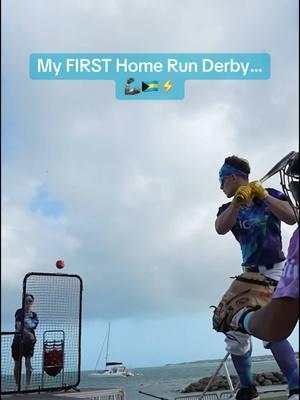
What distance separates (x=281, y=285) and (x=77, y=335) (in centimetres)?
446

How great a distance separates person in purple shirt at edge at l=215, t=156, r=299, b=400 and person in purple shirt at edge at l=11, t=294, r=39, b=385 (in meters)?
2.77

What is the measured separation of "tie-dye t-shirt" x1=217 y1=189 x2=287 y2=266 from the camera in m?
3.40

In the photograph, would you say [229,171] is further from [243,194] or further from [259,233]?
[243,194]

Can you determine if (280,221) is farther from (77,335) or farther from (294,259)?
(77,335)

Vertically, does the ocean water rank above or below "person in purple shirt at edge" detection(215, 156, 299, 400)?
below

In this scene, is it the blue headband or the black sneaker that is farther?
the blue headband

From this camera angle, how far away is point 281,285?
6.31 feet

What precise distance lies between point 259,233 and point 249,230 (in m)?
0.07

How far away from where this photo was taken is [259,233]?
3465 mm

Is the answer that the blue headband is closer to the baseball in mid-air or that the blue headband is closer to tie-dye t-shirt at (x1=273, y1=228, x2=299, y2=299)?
tie-dye t-shirt at (x1=273, y1=228, x2=299, y2=299)

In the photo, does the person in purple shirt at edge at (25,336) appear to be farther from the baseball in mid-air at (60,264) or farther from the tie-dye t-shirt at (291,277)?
the tie-dye t-shirt at (291,277)

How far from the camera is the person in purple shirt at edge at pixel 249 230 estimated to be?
3.29m

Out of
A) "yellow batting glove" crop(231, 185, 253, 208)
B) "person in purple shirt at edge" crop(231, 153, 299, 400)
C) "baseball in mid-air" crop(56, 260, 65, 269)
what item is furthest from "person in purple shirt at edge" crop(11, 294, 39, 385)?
"person in purple shirt at edge" crop(231, 153, 299, 400)

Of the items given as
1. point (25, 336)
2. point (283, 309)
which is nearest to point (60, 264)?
point (25, 336)
